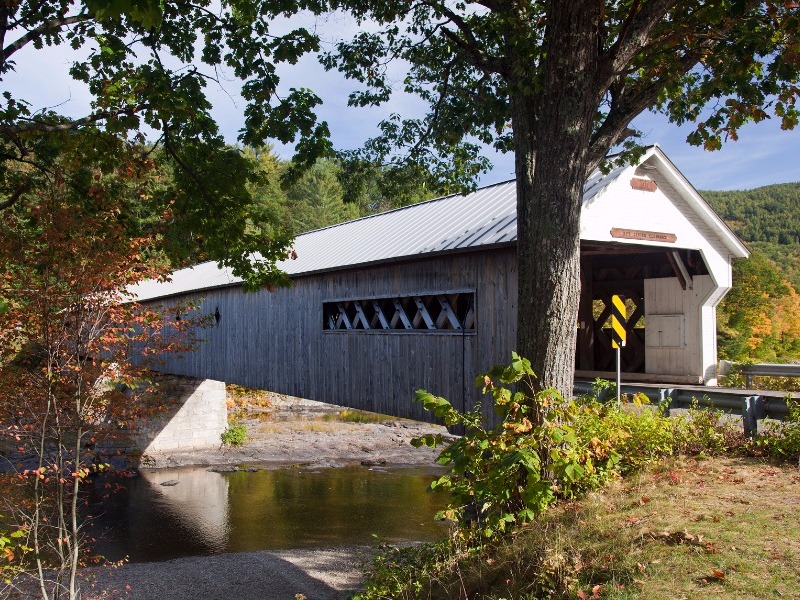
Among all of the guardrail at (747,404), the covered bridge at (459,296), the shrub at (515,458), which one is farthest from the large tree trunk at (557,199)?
the guardrail at (747,404)

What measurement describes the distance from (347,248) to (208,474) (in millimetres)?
9722

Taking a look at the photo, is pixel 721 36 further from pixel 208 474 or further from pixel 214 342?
pixel 208 474

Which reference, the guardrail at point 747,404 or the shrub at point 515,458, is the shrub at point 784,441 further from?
the shrub at point 515,458

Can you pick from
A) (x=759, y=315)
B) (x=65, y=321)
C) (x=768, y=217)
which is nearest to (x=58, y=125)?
(x=65, y=321)

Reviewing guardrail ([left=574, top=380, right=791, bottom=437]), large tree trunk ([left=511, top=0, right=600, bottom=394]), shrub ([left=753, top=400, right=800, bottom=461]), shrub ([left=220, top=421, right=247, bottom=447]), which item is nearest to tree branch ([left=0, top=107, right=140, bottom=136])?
large tree trunk ([left=511, top=0, right=600, bottom=394])

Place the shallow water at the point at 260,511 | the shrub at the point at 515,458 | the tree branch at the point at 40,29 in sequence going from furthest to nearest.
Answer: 1. the shallow water at the point at 260,511
2. the tree branch at the point at 40,29
3. the shrub at the point at 515,458

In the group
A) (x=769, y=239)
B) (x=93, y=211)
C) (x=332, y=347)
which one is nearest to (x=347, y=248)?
(x=332, y=347)

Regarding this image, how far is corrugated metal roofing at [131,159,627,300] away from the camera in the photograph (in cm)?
931

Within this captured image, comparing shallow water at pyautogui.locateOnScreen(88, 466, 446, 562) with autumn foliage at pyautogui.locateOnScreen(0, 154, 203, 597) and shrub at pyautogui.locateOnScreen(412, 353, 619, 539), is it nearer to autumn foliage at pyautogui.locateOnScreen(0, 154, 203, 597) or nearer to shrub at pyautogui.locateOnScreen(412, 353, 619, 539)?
autumn foliage at pyautogui.locateOnScreen(0, 154, 203, 597)

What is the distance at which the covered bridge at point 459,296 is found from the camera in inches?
360

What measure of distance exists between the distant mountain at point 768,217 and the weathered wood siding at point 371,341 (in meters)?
42.6

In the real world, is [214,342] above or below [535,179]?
below

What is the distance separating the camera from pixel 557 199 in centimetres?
645

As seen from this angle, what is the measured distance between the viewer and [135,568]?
11.3 metres
